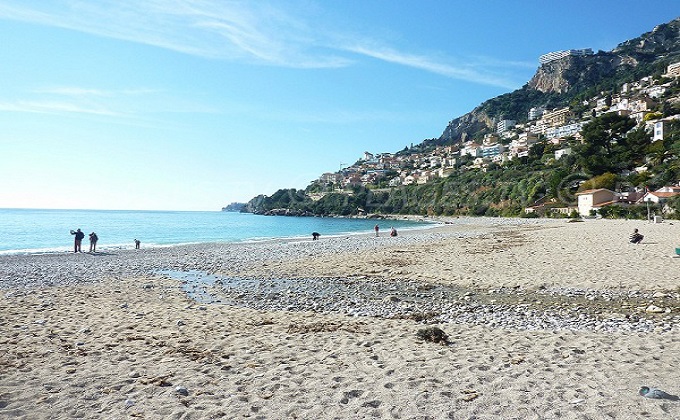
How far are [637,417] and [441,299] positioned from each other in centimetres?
673

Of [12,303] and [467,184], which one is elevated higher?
[467,184]

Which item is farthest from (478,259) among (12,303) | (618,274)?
(12,303)

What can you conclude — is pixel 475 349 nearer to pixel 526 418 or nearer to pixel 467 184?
pixel 526 418

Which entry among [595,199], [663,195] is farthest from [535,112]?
[663,195]

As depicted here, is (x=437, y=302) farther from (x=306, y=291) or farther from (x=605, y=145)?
(x=605, y=145)

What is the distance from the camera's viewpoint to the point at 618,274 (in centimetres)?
1296

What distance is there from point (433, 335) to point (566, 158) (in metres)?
97.3

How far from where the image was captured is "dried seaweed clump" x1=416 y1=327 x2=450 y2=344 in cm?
705

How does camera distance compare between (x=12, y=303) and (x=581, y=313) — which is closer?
(x=581, y=313)

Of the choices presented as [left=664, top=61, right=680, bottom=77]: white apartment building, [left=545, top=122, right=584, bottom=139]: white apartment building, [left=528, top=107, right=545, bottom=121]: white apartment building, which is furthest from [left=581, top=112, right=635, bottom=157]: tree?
[left=528, top=107, right=545, bottom=121]: white apartment building

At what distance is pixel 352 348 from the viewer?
22.3 feet

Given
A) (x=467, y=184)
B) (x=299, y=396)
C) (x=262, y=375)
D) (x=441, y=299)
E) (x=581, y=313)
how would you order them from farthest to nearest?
(x=467, y=184), (x=441, y=299), (x=581, y=313), (x=262, y=375), (x=299, y=396)

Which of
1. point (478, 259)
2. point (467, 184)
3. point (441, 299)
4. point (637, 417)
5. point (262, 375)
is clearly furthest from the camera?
point (467, 184)

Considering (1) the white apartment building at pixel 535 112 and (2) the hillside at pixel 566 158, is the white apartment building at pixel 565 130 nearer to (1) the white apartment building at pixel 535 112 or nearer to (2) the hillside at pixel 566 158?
(2) the hillside at pixel 566 158
